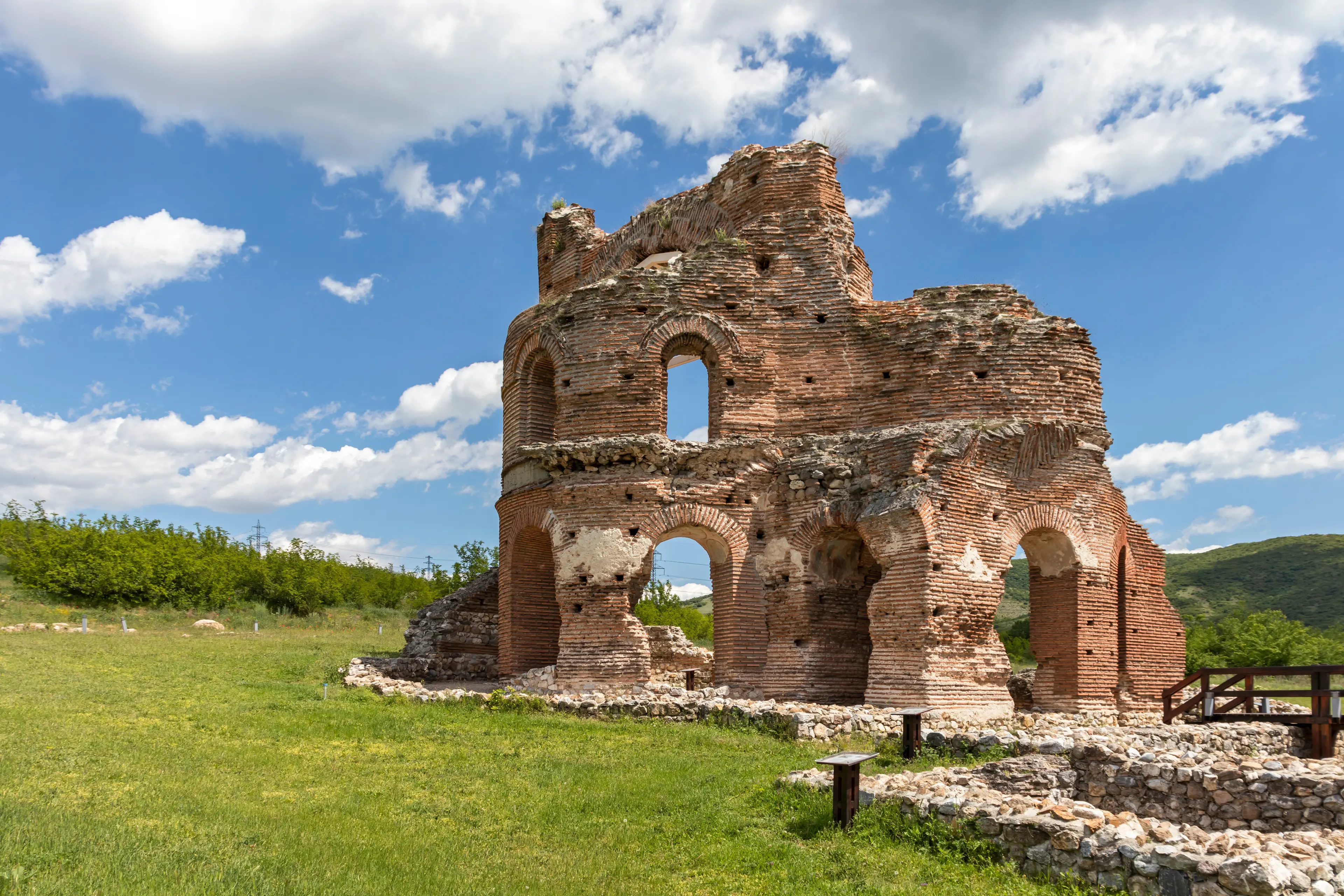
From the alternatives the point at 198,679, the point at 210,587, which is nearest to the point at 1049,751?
the point at 198,679

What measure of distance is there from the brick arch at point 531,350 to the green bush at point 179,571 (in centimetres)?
1317

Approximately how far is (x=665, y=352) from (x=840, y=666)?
6.07 m

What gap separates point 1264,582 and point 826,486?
5839 cm

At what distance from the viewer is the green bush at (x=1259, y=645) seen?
94.3 feet

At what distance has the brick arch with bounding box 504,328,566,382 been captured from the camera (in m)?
17.4

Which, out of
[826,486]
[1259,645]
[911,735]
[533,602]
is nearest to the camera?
[911,735]

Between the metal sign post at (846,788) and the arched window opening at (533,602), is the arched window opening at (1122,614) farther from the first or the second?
the metal sign post at (846,788)

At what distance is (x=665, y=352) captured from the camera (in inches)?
683

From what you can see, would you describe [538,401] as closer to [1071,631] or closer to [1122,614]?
[1071,631]

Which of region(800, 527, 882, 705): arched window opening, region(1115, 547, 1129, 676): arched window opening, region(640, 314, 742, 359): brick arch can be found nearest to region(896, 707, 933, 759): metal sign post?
region(800, 527, 882, 705): arched window opening

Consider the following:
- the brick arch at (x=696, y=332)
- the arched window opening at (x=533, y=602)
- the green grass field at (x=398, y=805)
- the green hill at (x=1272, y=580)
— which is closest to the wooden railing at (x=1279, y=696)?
the green grass field at (x=398, y=805)

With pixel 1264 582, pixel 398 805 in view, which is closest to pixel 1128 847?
pixel 398 805

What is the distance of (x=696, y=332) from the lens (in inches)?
671

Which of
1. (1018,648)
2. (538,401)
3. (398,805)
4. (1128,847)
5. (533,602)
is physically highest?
(538,401)
